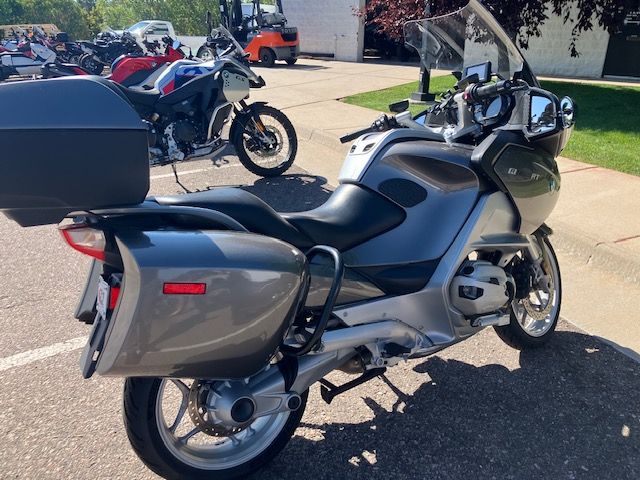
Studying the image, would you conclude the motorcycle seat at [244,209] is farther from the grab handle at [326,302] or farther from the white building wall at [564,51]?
the white building wall at [564,51]

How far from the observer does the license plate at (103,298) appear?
5.48 ft

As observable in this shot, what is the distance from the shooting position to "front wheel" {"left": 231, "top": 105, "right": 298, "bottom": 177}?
244 inches

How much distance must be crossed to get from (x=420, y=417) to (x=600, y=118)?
7195 millimetres

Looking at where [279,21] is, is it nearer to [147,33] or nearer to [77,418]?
[147,33]

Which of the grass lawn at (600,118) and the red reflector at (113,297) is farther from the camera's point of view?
the grass lawn at (600,118)

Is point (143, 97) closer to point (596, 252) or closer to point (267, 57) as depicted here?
point (596, 252)

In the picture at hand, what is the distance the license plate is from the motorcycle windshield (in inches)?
83.7

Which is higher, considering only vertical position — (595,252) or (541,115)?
(541,115)

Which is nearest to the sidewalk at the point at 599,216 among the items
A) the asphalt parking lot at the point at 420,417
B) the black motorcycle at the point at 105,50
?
the asphalt parking lot at the point at 420,417

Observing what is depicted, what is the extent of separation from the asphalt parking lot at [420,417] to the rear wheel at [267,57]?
17.5 m

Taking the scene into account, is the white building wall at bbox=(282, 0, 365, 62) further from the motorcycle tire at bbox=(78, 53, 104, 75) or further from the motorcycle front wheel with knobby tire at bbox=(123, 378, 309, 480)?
the motorcycle front wheel with knobby tire at bbox=(123, 378, 309, 480)

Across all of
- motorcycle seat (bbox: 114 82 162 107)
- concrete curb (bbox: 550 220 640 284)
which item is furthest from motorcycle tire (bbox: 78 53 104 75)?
concrete curb (bbox: 550 220 640 284)

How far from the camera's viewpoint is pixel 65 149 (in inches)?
59.2

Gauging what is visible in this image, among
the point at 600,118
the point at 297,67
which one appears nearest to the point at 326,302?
the point at 600,118
